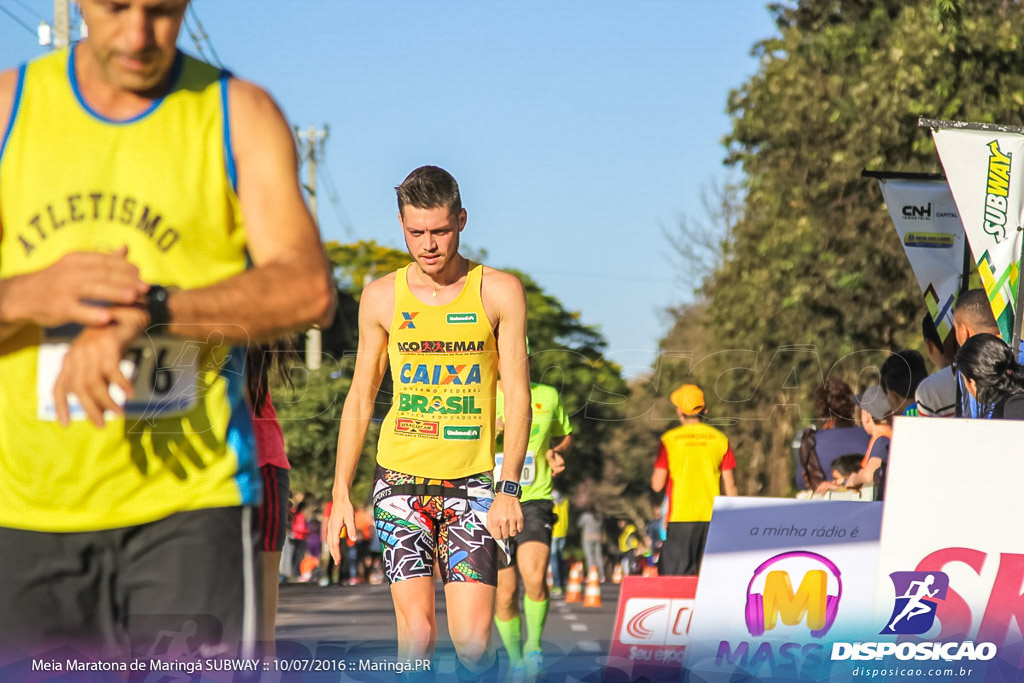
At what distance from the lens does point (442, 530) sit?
6004 mm

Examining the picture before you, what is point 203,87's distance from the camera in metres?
3.16

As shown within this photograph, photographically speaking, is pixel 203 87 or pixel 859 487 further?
pixel 859 487

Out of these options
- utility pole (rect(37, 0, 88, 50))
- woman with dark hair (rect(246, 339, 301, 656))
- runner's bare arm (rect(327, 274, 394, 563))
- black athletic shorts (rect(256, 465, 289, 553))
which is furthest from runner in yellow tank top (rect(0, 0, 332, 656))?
utility pole (rect(37, 0, 88, 50))

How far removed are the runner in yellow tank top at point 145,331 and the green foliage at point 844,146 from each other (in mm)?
16293

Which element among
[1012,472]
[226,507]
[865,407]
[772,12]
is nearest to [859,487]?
[865,407]

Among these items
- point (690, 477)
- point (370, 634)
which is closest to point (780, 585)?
point (690, 477)

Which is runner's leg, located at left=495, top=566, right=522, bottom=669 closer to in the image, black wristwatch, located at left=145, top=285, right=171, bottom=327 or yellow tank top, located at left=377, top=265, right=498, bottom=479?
yellow tank top, located at left=377, top=265, right=498, bottom=479

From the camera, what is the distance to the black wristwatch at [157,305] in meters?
2.97

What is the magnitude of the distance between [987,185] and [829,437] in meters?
1.94

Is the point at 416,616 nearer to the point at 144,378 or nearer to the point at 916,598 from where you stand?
the point at 916,598

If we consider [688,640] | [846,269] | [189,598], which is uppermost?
[846,269]

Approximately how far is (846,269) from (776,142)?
2.61 meters

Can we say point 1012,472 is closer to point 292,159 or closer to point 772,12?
point 292,159

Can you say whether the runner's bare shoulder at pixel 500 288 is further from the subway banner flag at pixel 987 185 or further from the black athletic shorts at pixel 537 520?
the subway banner flag at pixel 987 185
